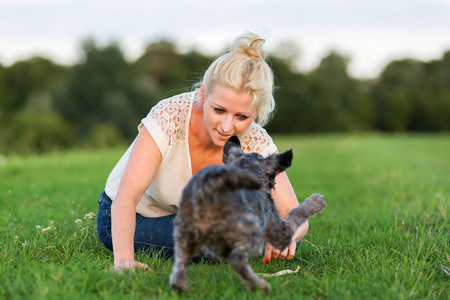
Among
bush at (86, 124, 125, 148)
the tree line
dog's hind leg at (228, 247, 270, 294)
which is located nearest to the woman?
dog's hind leg at (228, 247, 270, 294)

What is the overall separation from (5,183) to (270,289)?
7.41 metres

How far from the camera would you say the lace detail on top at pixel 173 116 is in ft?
13.0

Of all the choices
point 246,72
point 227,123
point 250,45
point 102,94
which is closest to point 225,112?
point 227,123

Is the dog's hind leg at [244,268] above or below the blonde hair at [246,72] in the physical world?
below

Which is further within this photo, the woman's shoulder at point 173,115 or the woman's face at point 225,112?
the woman's shoulder at point 173,115

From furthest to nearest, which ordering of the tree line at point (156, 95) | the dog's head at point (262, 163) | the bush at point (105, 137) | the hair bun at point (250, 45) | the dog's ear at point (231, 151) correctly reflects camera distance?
the tree line at point (156, 95)
the bush at point (105, 137)
the hair bun at point (250, 45)
the dog's ear at point (231, 151)
the dog's head at point (262, 163)

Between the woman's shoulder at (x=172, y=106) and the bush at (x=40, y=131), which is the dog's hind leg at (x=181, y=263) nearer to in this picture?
the woman's shoulder at (x=172, y=106)

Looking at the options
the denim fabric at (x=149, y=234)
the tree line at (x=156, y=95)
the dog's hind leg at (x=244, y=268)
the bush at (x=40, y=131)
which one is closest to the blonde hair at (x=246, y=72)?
the denim fabric at (x=149, y=234)

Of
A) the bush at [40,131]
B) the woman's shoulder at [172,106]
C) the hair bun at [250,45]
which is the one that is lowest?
the bush at [40,131]

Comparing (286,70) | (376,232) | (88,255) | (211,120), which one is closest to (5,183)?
(88,255)

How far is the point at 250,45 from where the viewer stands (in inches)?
155

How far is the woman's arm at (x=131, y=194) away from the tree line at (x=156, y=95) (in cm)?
2921

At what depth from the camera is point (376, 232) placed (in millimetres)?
4785

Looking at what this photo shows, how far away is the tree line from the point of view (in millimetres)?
40125
